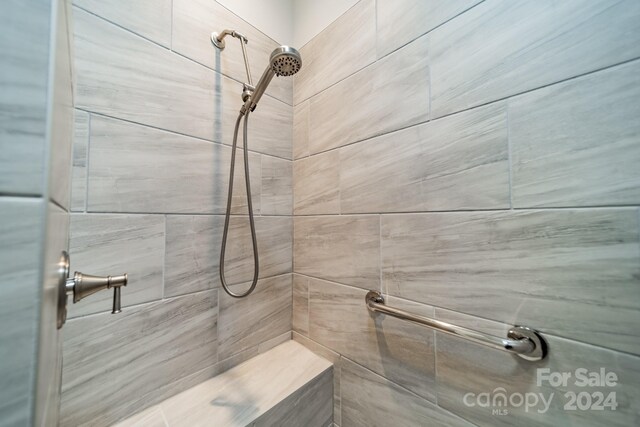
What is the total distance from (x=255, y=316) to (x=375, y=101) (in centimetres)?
95

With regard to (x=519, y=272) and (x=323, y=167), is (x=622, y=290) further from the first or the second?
(x=323, y=167)

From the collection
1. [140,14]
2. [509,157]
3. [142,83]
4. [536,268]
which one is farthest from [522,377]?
[140,14]

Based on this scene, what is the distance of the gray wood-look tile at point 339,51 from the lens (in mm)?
848

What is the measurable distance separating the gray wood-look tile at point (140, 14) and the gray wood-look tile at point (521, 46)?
2.78ft

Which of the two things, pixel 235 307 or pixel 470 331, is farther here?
pixel 235 307

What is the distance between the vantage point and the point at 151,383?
70 centimetres

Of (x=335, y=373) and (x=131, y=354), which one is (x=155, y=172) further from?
(x=335, y=373)

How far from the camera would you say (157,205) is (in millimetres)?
722

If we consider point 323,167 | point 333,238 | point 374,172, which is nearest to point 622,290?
point 374,172

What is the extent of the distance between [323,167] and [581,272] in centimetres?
79

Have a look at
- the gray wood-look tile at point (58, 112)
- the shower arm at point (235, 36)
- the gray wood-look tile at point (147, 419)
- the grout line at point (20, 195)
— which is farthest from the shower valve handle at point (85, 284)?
the shower arm at point (235, 36)

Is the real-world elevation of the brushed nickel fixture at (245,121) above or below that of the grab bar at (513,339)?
above

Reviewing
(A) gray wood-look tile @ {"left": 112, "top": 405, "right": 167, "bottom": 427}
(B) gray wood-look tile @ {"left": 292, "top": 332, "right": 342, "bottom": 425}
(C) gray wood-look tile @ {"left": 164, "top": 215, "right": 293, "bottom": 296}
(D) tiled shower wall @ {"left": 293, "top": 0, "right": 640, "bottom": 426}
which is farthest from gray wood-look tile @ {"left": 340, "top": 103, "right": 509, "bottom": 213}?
(A) gray wood-look tile @ {"left": 112, "top": 405, "right": 167, "bottom": 427}

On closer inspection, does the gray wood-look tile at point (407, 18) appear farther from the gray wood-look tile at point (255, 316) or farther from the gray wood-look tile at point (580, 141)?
the gray wood-look tile at point (255, 316)
